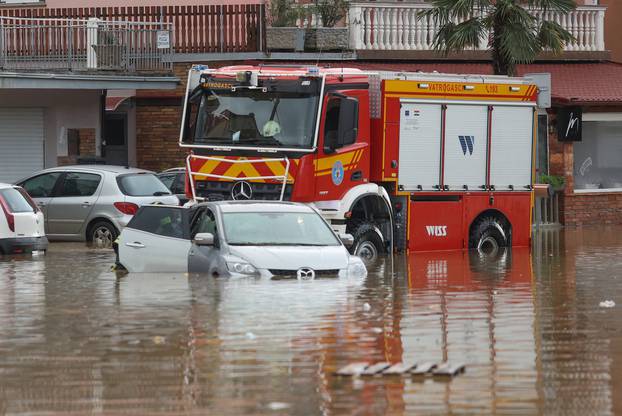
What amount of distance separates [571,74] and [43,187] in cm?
1538

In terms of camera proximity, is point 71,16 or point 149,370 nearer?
point 149,370

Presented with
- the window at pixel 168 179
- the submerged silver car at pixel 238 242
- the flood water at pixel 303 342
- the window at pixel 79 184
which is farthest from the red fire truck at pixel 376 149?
the window at pixel 168 179

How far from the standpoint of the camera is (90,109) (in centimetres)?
3512

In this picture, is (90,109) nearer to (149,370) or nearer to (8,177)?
(8,177)

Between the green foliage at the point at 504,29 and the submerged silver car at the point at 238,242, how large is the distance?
551 inches

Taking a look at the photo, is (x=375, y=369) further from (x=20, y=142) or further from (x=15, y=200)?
(x=20, y=142)

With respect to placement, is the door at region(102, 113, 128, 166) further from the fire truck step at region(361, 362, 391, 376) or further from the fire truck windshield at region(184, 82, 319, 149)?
the fire truck step at region(361, 362, 391, 376)

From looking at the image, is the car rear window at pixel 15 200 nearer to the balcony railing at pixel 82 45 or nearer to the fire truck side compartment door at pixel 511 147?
the fire truck side compartment door at pixel 511 147

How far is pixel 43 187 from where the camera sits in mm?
28016

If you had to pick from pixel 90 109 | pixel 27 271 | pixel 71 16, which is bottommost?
pixel 27 271

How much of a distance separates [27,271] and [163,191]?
6198mm

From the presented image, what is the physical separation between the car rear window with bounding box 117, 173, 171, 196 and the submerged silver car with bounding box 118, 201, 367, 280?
24.3ft

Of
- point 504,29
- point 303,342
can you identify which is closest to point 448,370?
point 303,342

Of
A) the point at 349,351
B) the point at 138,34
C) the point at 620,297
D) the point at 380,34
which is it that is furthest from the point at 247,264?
the point at 380,34
